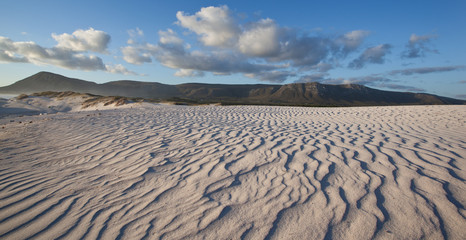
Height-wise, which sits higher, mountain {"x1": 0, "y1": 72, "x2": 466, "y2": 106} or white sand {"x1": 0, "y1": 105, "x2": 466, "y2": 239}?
mountain {"x1": 0, "y1": 72, "x2": 466, "y2": 106}

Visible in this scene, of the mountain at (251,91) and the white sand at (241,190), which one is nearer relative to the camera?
the white sand at (241,190)

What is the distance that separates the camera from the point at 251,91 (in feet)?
557

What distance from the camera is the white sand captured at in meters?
1.97

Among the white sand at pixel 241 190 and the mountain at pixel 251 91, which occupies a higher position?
the mountain at pixel 251 91

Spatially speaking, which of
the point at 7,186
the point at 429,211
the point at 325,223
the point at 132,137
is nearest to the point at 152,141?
the point at 132,137

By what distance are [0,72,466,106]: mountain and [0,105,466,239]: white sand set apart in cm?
13483

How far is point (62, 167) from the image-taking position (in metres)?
3.78

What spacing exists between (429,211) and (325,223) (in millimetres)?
1159

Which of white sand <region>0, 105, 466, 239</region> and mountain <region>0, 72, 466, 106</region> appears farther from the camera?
mountain <region>0, 72, 466, 106</region>

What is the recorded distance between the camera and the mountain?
142m

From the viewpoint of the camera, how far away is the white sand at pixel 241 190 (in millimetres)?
1974

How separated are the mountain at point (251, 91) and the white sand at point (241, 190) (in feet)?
442

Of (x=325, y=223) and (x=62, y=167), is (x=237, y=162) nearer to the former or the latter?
(x=325, y=223)

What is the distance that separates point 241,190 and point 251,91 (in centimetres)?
16977
